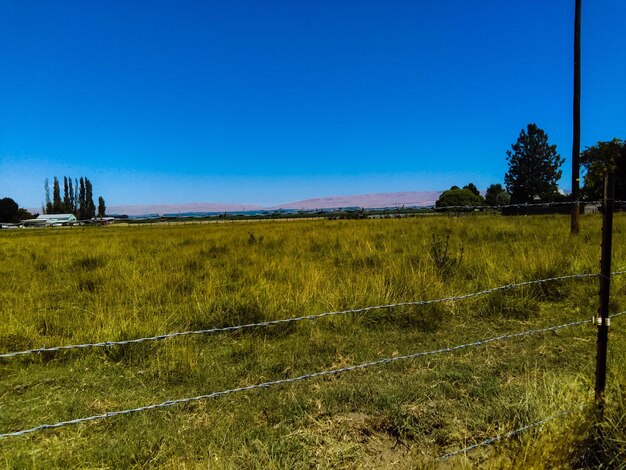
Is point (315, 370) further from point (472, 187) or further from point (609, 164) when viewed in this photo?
point (472, 187)

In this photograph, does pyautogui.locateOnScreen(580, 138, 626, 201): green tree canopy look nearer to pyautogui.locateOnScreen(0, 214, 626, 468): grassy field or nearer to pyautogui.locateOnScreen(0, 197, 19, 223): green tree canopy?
pyautogui.locateOnScreen(0, 214, 626, 468): grassy field

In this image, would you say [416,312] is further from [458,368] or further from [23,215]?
[23,215]

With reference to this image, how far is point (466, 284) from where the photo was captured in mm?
6398

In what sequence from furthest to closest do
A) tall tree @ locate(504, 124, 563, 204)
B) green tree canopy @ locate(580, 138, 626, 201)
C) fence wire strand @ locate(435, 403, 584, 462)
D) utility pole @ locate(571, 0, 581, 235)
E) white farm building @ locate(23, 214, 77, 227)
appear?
tall tree @ locate(504, 124, 563, 204)
green tree canopy @ locate(580, 138, 626, 201)
white farm building @ locate(23, 214, 77, 227)
utility pole @ locate(571, 0, 581, 235)
fence wire strand @ locate(435, 403, 584, 462)

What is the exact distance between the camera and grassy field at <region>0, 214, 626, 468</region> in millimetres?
2428

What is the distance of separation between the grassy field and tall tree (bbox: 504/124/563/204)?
262ft

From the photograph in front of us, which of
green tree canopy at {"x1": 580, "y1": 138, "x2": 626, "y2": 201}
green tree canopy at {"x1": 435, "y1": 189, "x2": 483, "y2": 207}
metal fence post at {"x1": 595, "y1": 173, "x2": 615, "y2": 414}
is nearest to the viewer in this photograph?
metal fence post at {"x1": 595, "y1": 173, "x2": 615, "y2": 414}

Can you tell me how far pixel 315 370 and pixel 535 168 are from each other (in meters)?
86.7

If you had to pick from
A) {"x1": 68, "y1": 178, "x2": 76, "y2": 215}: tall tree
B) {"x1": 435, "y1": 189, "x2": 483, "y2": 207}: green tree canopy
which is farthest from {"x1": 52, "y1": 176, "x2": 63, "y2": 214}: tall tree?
{"x1": 435, "y1": 189, "x2": 483, "y2": 207}: green tree canopy

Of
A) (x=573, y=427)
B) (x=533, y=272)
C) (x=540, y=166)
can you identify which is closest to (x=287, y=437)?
(x=573, y=427)

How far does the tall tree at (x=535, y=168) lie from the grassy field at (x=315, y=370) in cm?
7983

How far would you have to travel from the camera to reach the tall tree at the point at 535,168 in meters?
76.7

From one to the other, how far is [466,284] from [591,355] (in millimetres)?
2595

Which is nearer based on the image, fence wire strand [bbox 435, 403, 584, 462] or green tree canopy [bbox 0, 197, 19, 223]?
fence wire strand [bbox 435, 403, 584, 462]
